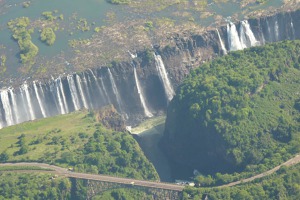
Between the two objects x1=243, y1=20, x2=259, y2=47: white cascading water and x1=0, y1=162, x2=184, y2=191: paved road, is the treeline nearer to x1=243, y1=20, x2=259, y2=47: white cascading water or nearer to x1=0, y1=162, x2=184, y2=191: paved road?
x1=0, y1=162, x2=184, y2=191: paved road

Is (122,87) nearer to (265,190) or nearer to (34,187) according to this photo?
(34,187)

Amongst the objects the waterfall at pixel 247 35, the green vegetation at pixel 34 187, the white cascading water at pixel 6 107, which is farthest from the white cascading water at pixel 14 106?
the waterfall at pixel 247 35

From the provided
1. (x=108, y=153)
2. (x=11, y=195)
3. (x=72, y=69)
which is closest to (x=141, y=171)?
(x=108, y=153)

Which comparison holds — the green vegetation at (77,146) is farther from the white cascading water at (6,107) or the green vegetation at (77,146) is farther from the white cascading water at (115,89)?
the white cascading water at (115,89)

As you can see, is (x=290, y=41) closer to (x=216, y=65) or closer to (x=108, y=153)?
(x=216, y=65)

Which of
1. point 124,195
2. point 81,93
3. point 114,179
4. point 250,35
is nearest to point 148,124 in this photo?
point 81,93

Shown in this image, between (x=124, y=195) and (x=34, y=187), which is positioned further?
(x=34, y=187)

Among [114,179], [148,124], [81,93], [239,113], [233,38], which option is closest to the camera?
[114,179]
